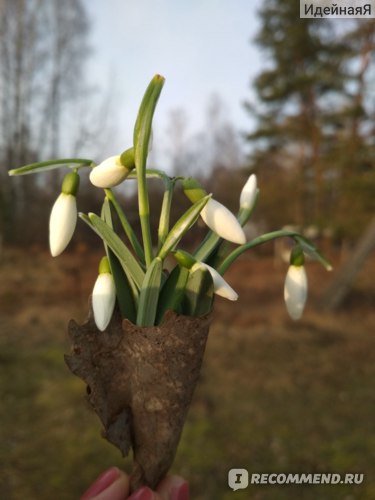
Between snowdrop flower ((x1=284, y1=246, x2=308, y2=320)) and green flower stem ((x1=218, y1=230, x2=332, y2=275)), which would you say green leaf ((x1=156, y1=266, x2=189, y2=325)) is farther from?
snowdrop flower ((x1=284, y1=246, x2=308, y2=320))

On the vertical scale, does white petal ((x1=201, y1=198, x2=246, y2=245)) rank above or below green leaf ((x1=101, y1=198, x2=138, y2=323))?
above

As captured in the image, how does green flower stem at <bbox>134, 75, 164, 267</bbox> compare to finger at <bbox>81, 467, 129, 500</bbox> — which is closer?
green flower stem at <bbox>134, 75, 164, 267</bbox>

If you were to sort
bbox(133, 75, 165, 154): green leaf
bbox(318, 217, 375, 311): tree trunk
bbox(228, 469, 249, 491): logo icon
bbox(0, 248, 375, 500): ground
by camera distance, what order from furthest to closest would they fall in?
1. bbox(318, 217, 375, 311): tree trunk
2. bbox(0, 248, 375, 500): ground
3. bbox(228, 469, 249, 491): logo icon
4. bbox(133, 75, 165, 154): green leaf

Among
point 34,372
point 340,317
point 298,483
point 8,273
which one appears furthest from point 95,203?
point 298,483

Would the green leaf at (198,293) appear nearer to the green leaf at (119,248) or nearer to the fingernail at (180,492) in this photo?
the green leaf at (119,248)

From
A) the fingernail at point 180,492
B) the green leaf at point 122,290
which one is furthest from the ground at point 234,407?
the green leaf at point 122,290

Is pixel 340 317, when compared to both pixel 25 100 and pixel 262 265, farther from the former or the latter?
pixel 25 100

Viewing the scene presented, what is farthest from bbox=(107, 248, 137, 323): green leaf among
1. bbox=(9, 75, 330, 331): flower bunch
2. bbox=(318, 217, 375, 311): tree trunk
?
bbox=(318, 217, 375, 311): tree trunk
